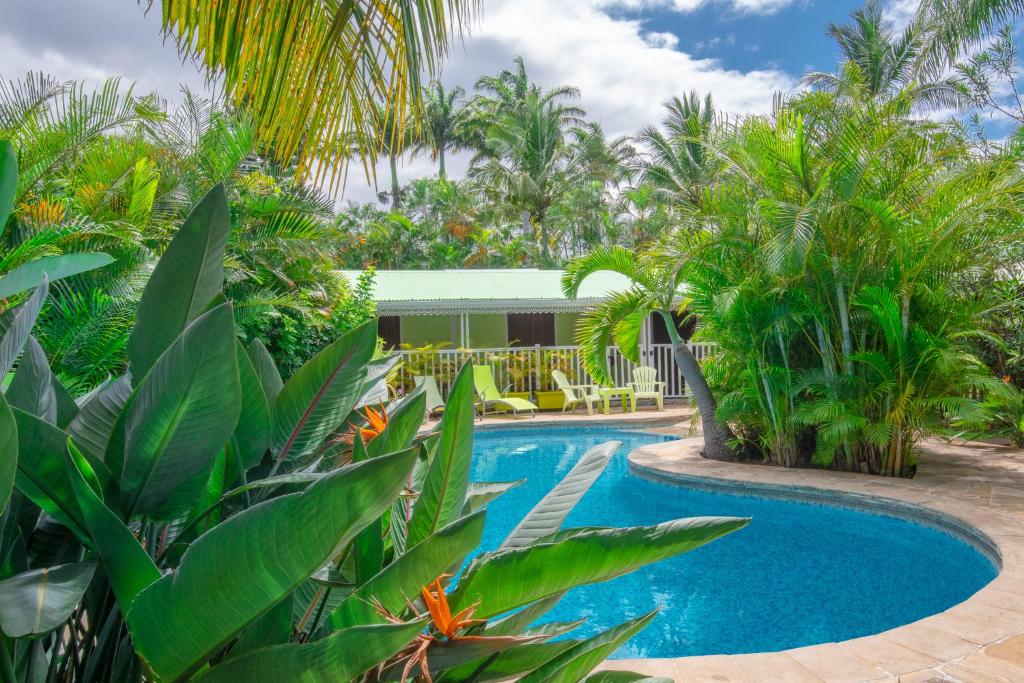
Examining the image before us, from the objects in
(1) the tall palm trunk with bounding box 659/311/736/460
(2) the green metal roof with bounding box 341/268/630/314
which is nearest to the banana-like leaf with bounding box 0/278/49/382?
(1) the tall palm trunk with bounding box 659/311/736/460

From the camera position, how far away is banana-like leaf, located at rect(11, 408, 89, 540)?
902 millimetres

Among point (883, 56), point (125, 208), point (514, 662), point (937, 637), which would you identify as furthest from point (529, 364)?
point (883, 56)

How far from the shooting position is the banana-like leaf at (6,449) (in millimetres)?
719

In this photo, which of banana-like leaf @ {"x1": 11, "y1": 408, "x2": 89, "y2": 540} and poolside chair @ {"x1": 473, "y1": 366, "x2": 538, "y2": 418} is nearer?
banana-like leaf @ {"x1": 11, "y1": 408, "x2": 89, "y2": 540}

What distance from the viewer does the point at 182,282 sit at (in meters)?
1.13

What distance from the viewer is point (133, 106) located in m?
7.43

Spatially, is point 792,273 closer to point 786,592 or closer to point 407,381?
point 786,592

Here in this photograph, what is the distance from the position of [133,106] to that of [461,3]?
6111 mm

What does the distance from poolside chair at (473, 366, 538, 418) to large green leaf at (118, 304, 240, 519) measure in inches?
539

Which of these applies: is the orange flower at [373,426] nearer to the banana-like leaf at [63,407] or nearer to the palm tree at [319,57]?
the banana-like leaf at [63,407]

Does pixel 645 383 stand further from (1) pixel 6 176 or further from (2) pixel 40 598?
(2) pixel 40 598

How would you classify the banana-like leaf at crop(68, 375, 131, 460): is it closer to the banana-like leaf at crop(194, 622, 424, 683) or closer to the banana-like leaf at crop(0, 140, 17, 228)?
the banana-like leaf at crop(0, 140, 17, 228)

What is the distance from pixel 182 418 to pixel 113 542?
165 mm

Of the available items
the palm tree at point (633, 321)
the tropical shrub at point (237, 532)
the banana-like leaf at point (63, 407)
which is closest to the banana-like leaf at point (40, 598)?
the tropical shrub at point (237, 532)
